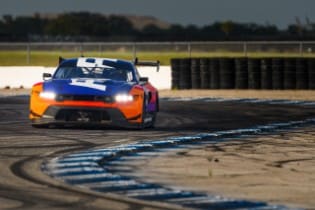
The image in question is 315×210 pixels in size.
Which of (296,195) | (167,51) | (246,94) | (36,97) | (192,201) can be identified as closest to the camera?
(192,201)

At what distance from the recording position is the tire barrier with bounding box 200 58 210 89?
3178 centimetres

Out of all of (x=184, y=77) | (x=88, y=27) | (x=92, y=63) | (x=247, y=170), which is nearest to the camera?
(x=247, y=170)

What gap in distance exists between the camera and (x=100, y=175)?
10.6 m

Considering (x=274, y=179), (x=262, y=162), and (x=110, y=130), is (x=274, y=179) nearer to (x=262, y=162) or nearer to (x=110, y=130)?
(x=262, y=162)

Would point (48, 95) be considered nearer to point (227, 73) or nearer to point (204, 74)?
point (204, 74)

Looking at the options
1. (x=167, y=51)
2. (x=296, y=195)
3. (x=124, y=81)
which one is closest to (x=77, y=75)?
(x=124, y=81)

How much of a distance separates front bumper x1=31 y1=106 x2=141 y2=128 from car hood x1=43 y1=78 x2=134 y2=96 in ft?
0.81

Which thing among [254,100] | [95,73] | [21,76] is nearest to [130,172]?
[95,73]

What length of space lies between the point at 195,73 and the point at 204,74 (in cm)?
32

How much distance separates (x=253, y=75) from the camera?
31891 mm

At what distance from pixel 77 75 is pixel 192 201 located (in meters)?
9.03

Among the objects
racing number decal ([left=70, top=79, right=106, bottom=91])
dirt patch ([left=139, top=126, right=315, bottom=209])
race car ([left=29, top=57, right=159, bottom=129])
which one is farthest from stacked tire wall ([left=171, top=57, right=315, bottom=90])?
dirt patch ([left=139, top=126, right=315, bottom=209])

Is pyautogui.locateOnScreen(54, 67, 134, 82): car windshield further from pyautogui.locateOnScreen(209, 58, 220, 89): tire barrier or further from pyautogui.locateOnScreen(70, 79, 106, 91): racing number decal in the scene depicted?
pyautogui.locateOnScreen(209, 58, 220, 89): tire barrier

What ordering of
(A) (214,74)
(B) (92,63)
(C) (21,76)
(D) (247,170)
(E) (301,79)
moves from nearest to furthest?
(D) (247,170) < (B) (92,63) < (E) (301,79) < (A) (214,74) < (C) (21,76)
